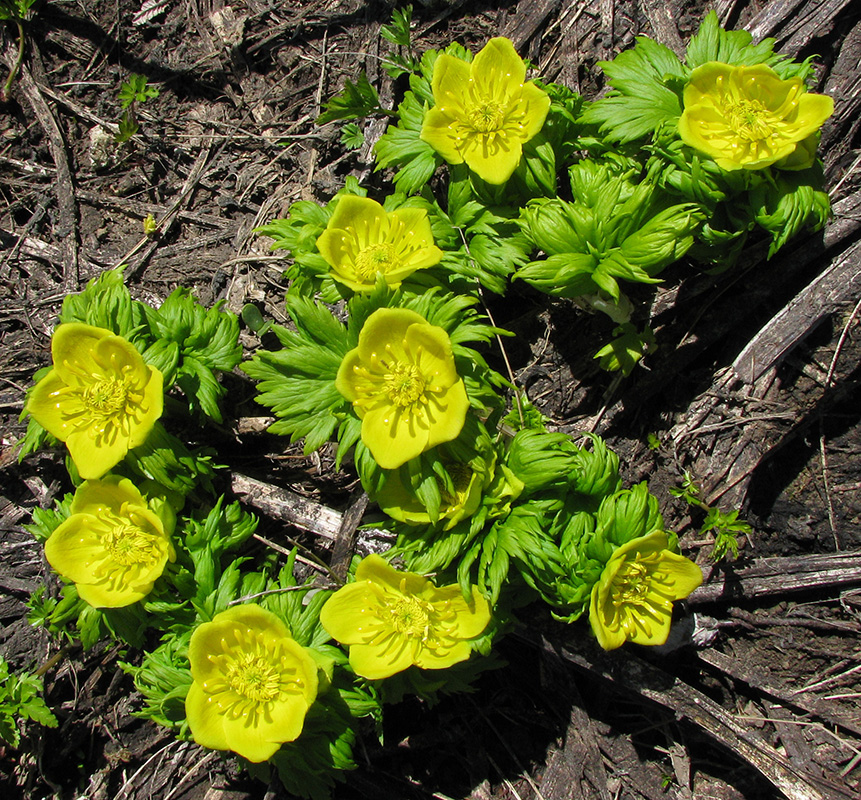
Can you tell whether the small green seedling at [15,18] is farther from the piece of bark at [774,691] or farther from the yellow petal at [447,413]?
the piece of bark at [774,691]

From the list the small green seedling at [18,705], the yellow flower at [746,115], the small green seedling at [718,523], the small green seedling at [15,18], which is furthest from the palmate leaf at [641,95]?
the small green seedling at [18,705]

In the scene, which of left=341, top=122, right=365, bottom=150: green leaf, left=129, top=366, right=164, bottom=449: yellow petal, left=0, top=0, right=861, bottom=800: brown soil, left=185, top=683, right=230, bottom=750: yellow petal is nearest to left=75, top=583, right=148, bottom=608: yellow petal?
left=185, top=683, right=230, bottom=750: yellow petal

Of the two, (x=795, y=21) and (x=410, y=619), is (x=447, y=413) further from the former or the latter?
(x=795, y=21)

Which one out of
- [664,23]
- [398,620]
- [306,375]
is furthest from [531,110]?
[398,620]

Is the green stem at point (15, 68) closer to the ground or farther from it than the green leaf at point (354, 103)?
closer to the ground

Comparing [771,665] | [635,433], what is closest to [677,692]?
[771,665]

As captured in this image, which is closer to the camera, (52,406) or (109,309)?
(52,406)

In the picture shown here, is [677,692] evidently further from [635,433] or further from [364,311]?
[364,311]
